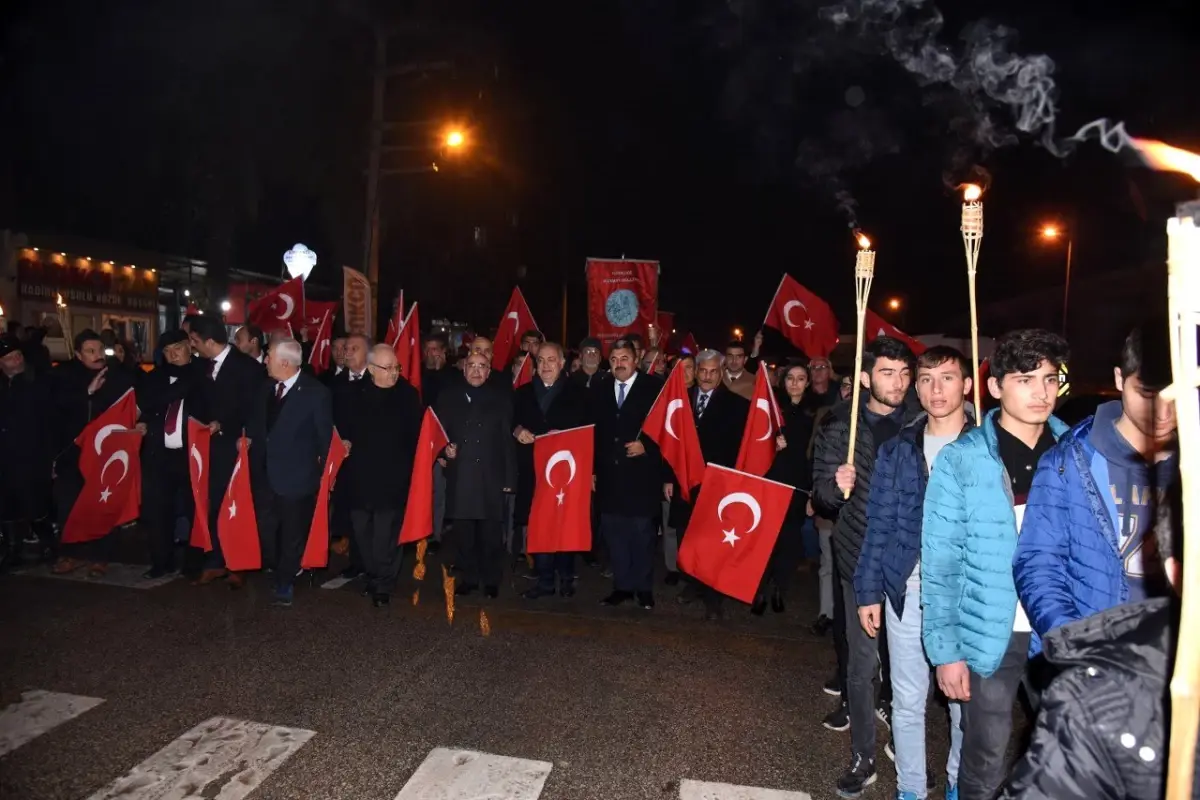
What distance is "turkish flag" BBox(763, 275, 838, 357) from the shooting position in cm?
960

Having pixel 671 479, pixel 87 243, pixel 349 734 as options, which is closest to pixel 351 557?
pixel 671 479

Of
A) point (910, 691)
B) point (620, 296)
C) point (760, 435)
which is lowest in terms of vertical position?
point (910, 691)

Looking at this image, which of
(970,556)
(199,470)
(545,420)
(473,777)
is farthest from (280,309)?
(970,556)

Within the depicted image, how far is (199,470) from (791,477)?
16.5 ft

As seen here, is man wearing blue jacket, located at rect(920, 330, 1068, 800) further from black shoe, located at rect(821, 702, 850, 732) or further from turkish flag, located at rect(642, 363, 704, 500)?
turkish flag, located at rect(642, 363, 704, 500)

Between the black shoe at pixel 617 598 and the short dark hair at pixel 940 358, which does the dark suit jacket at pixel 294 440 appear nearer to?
the black shoe at pixel 617 598

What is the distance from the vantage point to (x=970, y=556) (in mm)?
2975

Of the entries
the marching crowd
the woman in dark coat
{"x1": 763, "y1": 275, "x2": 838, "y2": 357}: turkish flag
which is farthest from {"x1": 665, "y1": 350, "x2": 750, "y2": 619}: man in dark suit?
{"x1": 763, "y1": 275, "x2": 838, "y2": 357}: turkish flag

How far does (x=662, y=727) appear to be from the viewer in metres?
4.40

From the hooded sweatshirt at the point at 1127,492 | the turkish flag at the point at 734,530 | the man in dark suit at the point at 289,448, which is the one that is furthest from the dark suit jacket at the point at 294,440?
the hooded sweatshirt at the point at 1127,492

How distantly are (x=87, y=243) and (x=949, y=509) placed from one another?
24988 mm

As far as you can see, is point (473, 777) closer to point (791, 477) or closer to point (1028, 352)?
point (1028, 352)

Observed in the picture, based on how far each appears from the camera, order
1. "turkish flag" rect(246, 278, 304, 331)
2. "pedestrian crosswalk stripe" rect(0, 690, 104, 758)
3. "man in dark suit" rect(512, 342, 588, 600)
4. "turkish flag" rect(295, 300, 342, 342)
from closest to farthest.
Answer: "pedestrian crosswalk stripe" rect(0, 690, 104, 758)
"man in dark suit" rect(512, 342, 588, 600)
"turkish flag" rect(246, 278, 304, 331)
"turkish flag" rect(295, 300, 342, 342)

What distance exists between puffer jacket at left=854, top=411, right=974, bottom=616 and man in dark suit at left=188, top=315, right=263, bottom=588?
5.40 metres
